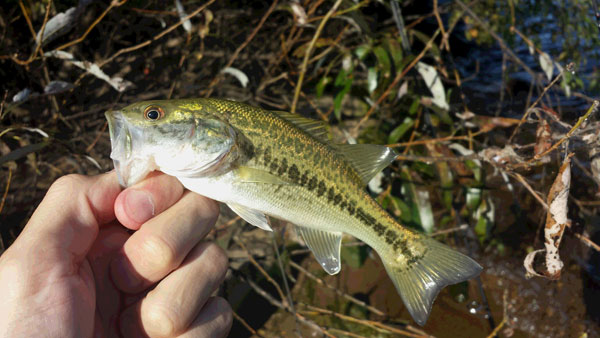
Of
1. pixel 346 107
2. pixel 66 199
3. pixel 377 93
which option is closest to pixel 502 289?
pixel 377 93

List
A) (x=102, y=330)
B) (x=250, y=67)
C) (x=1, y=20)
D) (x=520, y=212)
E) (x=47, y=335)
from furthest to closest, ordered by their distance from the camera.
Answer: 1. (x=250, y=67)
2. (x=520, y=212)
3. (x=1, y=20)
4. (x=102, y=330)
5. (x=47, y=335)

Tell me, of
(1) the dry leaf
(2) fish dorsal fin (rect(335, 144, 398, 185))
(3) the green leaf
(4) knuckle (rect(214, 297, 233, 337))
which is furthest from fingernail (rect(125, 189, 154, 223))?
(3) the green leaf

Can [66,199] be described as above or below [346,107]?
above

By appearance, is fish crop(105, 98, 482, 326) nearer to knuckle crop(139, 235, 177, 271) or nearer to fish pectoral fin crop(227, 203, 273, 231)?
fish pectoral fin crop(227, 203, 273, 231)

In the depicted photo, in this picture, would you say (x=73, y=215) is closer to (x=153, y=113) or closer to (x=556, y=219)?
A: (x=153, y=113)

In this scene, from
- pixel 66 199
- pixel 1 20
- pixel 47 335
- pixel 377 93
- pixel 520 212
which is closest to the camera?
pixel 47 335

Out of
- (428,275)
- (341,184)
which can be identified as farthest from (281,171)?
(428,275)

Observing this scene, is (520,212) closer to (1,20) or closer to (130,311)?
(130,311)
